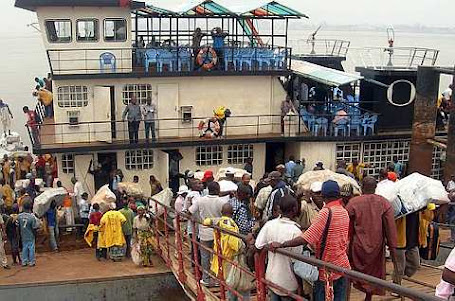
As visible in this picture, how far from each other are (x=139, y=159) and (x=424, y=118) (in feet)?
28.4

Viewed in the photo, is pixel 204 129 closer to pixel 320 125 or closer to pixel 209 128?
pixel 209 128

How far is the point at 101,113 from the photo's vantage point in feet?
53.5

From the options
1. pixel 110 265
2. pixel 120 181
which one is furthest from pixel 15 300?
pixel 120 181

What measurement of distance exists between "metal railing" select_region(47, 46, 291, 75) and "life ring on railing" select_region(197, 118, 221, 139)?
1508 mm

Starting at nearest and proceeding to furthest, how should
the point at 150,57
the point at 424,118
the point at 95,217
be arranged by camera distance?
the point at 95,217, the point at 150,57, the point at 424,118

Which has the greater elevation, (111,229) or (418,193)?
(418,193)

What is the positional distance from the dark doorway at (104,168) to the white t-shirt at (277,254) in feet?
37.0

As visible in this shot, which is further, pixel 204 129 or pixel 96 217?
pixel 204 129

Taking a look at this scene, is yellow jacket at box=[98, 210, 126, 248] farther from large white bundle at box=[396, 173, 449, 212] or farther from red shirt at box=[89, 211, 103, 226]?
large white bundle at box=[396, 173, 449, 212]

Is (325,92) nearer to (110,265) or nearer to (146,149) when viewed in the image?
(146,149)

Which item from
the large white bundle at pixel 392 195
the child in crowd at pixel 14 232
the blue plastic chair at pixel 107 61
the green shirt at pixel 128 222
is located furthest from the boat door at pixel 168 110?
the large white bundle at pixel 392 195

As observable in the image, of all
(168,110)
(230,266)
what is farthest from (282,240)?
(168,110)

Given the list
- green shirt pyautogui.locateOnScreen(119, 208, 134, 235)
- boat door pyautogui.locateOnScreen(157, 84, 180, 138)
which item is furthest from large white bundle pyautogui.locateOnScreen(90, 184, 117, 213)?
boat door pyautogui.locateOnScreen(157, 84, 180, 138)

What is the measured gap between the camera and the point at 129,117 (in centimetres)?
1581
